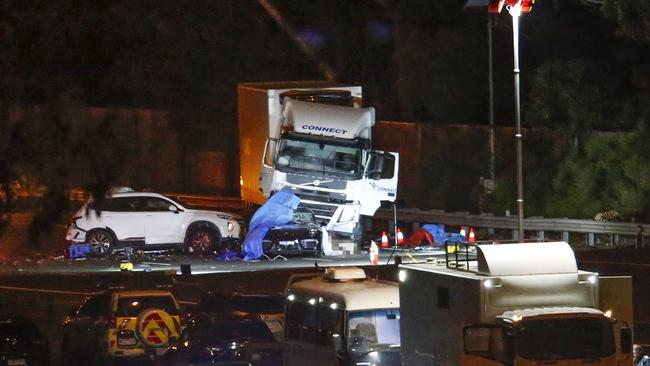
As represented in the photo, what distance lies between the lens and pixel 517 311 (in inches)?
562

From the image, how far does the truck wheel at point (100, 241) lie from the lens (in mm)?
34531

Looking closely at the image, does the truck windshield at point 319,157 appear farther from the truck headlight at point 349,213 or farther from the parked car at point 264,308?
the parked car at point 264,308

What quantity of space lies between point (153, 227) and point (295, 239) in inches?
143

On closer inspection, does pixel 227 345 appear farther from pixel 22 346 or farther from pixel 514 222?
pixel 514 222

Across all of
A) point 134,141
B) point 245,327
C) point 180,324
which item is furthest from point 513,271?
point 180,324

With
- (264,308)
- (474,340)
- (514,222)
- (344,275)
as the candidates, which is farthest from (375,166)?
(474,340)

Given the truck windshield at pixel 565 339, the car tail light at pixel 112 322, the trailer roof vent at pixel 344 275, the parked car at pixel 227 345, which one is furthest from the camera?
the car tail light at pixel 112 322

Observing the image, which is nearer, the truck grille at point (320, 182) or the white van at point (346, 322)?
the white van at point (346, 322)

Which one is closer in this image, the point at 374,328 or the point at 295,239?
the point at 374,328

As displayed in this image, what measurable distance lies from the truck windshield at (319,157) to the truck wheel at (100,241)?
4517mm

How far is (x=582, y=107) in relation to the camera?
41312 mm

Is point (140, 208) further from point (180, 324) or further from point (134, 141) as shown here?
point (134, 141)

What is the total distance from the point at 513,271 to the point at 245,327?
6.30m

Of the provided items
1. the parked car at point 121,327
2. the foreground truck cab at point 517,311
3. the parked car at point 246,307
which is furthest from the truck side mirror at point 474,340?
the parked car at point 121,327
